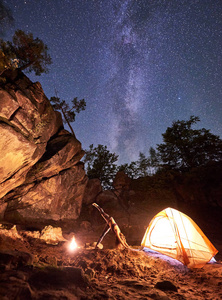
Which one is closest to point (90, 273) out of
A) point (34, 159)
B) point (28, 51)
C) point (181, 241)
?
point (181, 241)

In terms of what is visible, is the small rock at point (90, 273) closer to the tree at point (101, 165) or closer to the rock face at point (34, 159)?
the rock face at point (34, 159)

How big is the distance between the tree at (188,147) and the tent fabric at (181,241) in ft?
45.6

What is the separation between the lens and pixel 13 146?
8297mm

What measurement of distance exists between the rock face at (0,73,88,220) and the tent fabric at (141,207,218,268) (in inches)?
368

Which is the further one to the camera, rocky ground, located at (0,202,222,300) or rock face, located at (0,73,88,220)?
rock face, located at (0,73,88,220)

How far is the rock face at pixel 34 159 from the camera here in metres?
8.54

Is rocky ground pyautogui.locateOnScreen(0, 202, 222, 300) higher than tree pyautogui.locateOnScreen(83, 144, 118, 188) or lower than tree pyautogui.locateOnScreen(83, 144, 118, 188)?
lower

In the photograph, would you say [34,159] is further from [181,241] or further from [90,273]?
[181,241]

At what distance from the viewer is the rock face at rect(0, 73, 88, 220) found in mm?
8536

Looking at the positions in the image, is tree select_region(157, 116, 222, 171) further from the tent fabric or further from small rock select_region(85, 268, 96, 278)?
small rock select_region(85, 268, 96, 278)

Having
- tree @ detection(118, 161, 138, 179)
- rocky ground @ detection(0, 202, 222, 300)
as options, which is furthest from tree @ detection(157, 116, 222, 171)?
rocky ground @ detection(0, 202, 222, 300)

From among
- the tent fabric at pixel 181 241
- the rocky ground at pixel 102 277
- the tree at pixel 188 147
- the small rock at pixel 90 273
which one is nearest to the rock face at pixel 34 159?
the rocky ground at pixel 102 277

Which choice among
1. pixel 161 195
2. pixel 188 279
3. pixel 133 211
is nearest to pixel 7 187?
pixel 188 279

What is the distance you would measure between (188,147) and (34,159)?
18.9 meters
